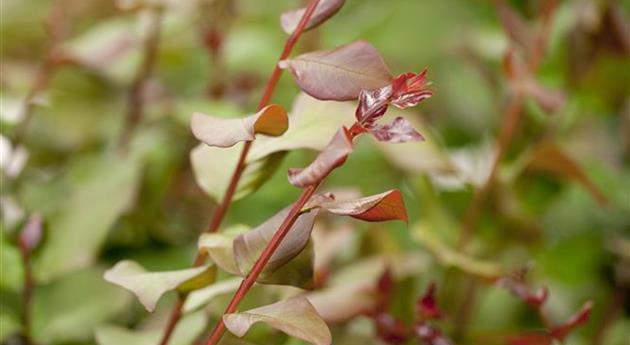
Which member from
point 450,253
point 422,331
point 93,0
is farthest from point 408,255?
point 93,0

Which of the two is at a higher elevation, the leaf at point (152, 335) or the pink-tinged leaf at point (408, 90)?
the pink-tinged leaf at point (408, 90)

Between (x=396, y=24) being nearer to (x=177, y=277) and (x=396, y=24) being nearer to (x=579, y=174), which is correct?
(x=579, y=174)

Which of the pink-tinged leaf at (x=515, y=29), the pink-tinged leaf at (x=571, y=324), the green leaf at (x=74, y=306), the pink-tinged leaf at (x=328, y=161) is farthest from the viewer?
the pink-tinged leaf at (x=515, y=29)

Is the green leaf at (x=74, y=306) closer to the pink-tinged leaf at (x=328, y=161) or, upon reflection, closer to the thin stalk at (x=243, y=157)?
the thin stalk at (x=243, y=157)

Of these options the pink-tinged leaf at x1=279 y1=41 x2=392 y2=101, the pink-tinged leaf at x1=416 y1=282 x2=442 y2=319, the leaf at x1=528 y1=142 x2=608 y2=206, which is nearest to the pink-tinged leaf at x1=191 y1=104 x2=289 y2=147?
the pink-tinged leaf at x1=279 y1=41 x2=392 y2=101

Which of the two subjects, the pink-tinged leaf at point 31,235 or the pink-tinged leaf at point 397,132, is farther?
the pink-tinged leaf at point 31,235

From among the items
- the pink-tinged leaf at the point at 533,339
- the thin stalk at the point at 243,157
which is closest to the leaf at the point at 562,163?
the pink-tinged leaf at the point at 533,339

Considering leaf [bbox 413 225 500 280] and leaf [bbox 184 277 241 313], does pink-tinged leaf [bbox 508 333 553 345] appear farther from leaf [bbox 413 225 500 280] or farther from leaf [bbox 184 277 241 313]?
leaf [bbox 184 277 241 313]

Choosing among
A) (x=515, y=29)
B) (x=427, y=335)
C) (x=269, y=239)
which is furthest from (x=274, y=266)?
(x=515, y=29)
